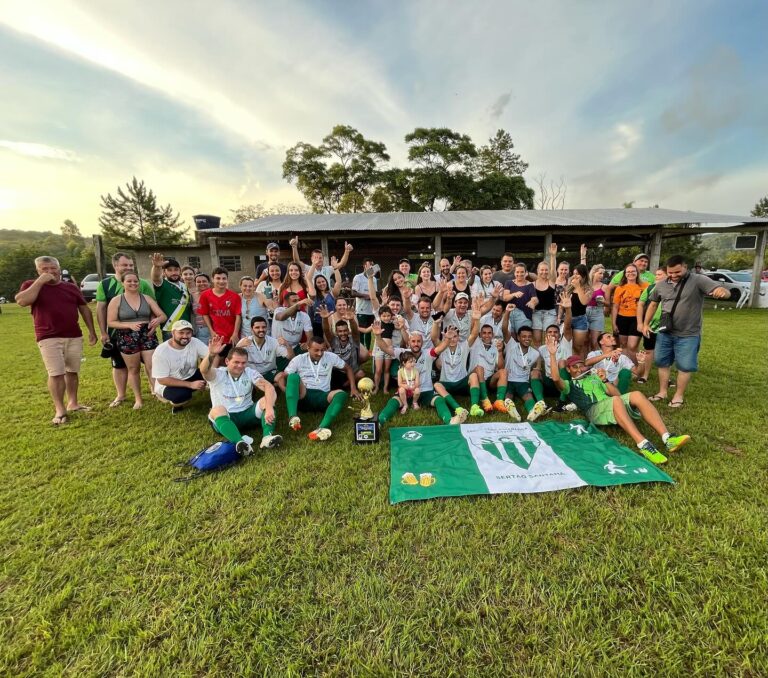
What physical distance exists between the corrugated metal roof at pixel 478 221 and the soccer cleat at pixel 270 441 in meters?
11.3

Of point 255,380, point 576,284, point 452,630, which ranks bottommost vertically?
point 452,630

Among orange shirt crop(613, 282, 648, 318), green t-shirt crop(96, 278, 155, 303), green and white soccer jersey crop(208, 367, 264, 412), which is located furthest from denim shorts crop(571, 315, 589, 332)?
green t-shirt crop(96, 278, 155, 303)

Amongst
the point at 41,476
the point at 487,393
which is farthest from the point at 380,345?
the point at 41,476

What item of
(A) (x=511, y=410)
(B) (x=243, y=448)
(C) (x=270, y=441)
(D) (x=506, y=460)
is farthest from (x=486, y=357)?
(B) (x=243, y=448)

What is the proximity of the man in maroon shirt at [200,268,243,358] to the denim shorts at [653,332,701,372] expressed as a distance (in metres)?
5.84

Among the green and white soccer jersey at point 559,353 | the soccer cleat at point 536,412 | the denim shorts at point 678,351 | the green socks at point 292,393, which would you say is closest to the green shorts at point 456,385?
the soccer cleat at point 536,412

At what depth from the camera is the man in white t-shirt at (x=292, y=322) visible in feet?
16.0

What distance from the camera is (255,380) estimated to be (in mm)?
3900

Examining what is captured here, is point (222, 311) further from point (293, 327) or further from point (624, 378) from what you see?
point (624, 378)

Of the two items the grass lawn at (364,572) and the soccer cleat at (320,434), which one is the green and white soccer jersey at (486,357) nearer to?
the grass lawn at (364,572)

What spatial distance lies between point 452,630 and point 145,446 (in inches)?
138

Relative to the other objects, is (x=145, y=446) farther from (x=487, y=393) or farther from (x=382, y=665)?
(x=487, y=393)

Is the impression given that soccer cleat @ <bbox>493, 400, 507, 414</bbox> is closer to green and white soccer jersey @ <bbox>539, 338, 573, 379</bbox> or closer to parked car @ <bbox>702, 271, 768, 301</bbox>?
green and white soccer jersey @ <bbox>539, 338, 573, 379</bbox>

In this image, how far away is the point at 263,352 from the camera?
179 inches
